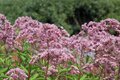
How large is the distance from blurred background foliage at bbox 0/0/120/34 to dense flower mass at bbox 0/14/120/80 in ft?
35.1

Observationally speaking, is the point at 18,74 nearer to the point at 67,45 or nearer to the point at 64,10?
the point at 67,45

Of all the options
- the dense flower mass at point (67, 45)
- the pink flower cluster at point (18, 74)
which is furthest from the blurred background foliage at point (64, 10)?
the pink flower cluster at point (18, 74)

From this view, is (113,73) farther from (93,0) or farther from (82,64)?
(93,0)

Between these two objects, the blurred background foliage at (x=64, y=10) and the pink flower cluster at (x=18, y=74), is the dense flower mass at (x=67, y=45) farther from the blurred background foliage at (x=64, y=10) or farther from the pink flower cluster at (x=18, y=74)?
the blurred background foliage at (x=64, y=10)

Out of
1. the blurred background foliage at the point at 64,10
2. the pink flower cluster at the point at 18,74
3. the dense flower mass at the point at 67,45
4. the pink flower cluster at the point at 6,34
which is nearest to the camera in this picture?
the pink flower cluster at the point at 18,74

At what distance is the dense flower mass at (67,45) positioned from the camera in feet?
16.6

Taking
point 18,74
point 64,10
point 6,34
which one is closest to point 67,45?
point 6,34

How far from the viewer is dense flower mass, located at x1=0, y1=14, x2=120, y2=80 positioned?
5073mm

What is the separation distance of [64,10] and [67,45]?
1180cm

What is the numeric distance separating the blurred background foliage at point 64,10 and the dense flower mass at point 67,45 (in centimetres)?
1070

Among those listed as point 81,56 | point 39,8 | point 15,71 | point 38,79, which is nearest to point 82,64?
point 81,56

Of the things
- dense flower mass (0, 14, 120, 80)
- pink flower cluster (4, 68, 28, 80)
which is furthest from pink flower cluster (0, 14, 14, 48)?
pink flower cluster (4, 68, 28, 80)

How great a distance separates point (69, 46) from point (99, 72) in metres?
0.46

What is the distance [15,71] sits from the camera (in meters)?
4.54
